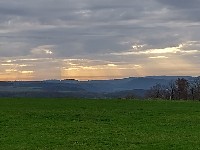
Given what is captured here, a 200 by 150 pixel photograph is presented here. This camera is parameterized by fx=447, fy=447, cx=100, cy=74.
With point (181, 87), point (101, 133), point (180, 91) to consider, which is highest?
point (181, 87)

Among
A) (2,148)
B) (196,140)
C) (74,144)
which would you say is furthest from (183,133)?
(2,148)

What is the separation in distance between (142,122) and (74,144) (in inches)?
567

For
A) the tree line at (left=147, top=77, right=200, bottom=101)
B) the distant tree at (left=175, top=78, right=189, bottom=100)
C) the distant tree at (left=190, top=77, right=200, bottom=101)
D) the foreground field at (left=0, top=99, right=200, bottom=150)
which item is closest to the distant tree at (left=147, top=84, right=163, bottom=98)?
the tree line at (left=147, top=77, right=200, bottom=101)

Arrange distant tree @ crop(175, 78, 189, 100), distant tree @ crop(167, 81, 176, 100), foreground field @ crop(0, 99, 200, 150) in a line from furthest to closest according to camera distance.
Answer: distant tree @ crop(175, 78, 189, 100) < distant tree @ crop(167, 81, 176, 100) < foreground field @ crop(0, 99, 200, 150)

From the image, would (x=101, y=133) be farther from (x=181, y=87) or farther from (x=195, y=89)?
(x=195, y=89)

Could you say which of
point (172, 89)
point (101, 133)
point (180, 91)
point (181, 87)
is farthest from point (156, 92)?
point (101, 133)

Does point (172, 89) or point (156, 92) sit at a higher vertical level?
point (172, 89)

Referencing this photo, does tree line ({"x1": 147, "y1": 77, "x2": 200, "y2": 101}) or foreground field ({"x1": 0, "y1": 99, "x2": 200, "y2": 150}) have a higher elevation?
tree line ({"x1": 147, "y1": 77, "x2": 200, "y2": 101})

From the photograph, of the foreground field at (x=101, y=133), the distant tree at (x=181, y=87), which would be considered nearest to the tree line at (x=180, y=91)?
the distant tree at (x=181, y=87)

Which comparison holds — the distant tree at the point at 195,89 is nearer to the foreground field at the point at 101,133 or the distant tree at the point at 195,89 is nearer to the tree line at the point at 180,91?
the tree line at the point at 180,91

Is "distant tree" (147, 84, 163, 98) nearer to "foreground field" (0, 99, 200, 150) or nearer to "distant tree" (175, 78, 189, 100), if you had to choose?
"distant tree" (175, 78, 189, 100)

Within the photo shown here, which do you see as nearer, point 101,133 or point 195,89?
point 101,133

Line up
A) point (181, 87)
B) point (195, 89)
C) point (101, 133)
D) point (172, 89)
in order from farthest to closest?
point (195, 89)
point (181, 87)
point (172, 89)
point (101, 133)

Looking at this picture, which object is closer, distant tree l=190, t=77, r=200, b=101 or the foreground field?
the foreground field
